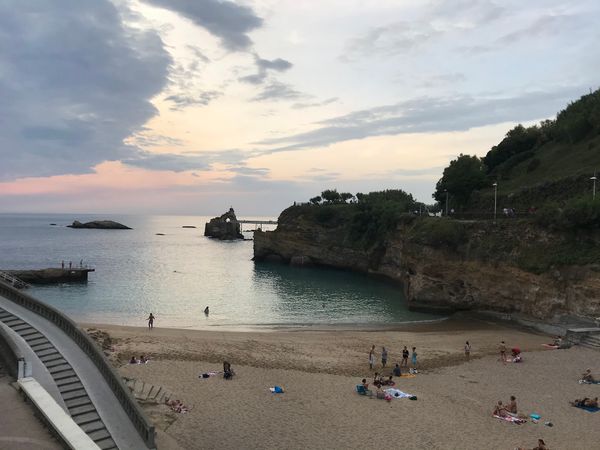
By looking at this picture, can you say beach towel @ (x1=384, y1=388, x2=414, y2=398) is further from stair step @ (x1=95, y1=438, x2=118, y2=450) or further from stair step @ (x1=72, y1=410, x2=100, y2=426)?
stair step @ (x1=72, y1=410, x2=100, y2=426)

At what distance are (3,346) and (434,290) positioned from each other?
126ft

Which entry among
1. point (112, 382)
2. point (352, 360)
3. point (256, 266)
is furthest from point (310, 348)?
point (256, 266)

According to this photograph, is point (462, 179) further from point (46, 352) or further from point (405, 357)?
point (46, 352)

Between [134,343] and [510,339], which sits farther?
[510,339]

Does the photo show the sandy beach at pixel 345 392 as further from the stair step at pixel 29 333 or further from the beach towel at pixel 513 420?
the stair step at pixel 29 333

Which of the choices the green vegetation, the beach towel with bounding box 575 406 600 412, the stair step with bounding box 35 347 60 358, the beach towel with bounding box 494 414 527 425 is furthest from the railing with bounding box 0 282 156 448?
the green vegetation

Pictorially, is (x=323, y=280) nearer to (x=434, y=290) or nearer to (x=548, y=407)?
(x=434, y=290)

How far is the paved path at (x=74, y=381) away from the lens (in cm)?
1243

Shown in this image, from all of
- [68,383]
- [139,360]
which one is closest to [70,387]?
[68,383]

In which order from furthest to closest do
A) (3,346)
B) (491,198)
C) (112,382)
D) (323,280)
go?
1. (323,280)
2. (491,198)
3. (3,346)
4. (112,382)

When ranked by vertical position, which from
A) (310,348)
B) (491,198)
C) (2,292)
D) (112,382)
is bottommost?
(310,348)

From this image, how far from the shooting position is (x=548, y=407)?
19.0 metres

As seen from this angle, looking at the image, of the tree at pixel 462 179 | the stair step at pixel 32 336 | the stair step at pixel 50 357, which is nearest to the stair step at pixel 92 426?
the stair step at pixel 50 357

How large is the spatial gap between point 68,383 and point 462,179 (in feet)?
182
